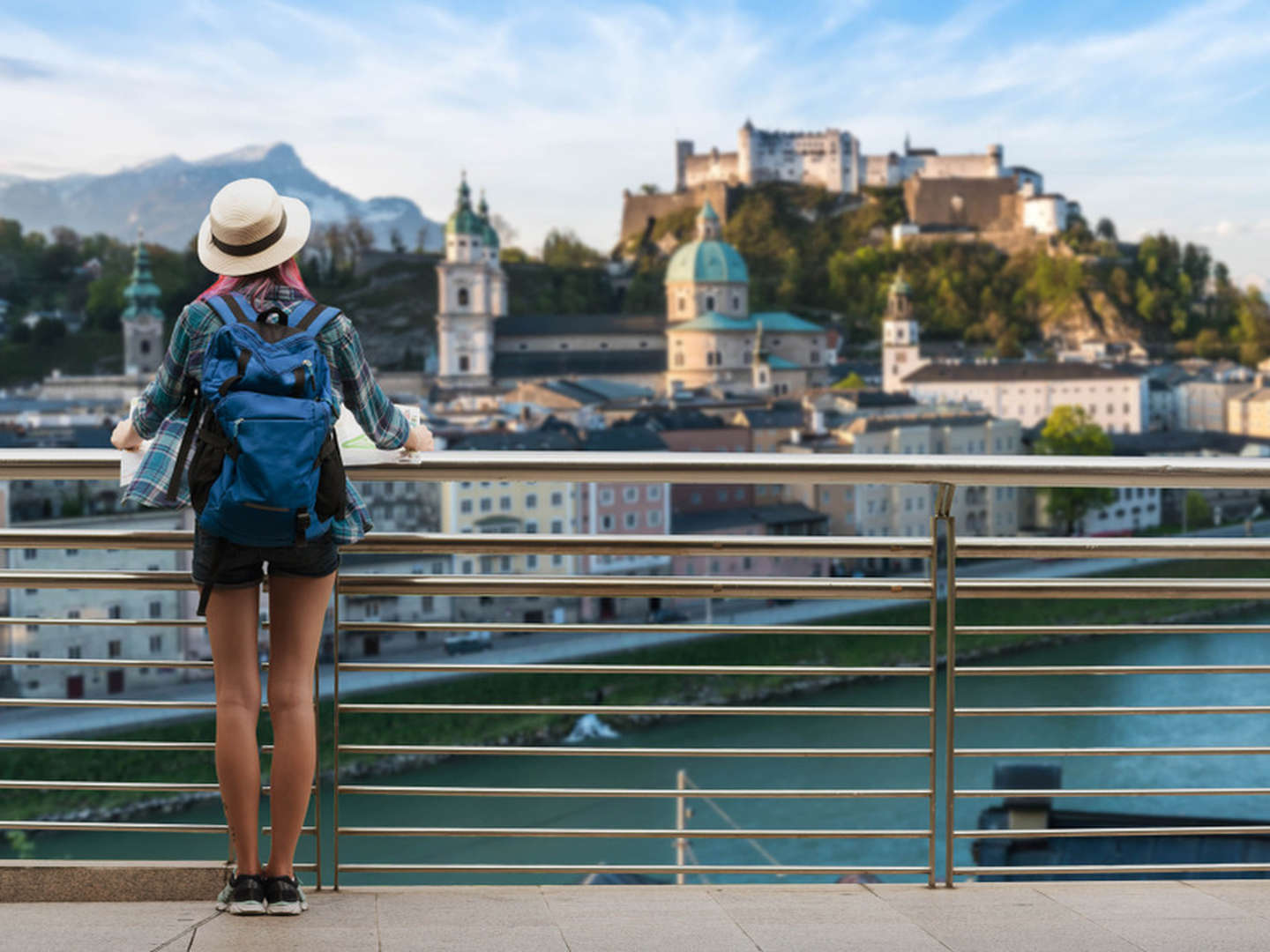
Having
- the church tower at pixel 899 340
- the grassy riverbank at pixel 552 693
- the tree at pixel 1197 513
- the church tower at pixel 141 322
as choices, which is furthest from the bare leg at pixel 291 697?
the church tower at pixel 899 340

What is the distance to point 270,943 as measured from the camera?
1.34 metres

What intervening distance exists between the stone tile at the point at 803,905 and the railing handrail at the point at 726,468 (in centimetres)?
42

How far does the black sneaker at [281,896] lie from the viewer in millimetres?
1423

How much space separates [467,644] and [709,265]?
29.9 meters

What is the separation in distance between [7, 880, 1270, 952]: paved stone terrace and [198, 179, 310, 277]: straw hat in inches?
23.6

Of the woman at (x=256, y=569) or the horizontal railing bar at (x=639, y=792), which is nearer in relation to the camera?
the woman at (x=256, y=569)

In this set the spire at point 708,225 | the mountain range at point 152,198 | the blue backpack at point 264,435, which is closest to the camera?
the blue backpack at point 264,435

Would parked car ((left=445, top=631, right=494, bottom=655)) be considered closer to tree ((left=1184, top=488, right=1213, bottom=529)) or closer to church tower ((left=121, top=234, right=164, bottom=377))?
tree ((left=1184, top=488, right=1213, bottom=529))

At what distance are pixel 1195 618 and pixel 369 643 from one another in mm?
12111

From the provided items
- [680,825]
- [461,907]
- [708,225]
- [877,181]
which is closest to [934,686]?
[461,907]

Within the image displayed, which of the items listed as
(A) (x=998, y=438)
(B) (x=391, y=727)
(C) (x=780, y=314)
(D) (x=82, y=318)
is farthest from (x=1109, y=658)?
(D) (x=82, y=318)

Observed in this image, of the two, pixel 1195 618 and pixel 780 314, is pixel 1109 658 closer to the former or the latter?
pixel 1195 618

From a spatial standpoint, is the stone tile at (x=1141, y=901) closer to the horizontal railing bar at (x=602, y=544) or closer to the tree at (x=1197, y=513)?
the horizontal railing bar at (x=602, y=544)

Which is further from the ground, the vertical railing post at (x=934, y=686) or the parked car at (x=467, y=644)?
the vertical railing post at (x=934, y=686)
